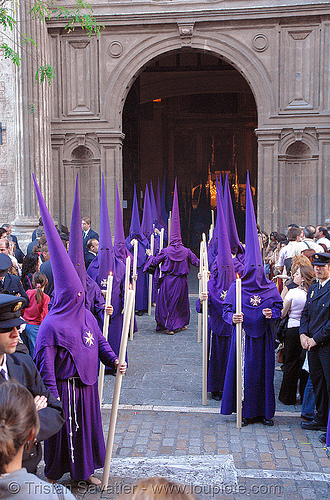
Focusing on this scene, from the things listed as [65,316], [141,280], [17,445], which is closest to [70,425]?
[65,316]

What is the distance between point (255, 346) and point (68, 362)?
2.35 meters

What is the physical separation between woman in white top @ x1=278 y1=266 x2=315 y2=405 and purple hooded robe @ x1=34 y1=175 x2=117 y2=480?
2.72m

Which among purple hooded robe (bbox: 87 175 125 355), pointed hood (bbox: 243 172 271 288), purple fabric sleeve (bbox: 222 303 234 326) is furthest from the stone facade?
purple fabric sleeve (bbox: 222 303 234 326)

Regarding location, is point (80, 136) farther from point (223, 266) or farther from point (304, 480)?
point (304, 480)

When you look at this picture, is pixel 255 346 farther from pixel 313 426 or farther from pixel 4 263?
pixel 4 263

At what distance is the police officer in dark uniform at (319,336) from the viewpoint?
5184 mm

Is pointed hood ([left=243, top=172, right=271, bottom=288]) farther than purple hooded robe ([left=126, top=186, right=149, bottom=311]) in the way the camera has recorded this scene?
No

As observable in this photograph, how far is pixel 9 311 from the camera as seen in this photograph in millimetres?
2996

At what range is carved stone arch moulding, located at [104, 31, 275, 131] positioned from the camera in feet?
47.8

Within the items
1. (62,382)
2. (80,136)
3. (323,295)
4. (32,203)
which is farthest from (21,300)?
(80,136)

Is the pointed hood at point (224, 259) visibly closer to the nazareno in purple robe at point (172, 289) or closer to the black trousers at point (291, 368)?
the black trousers at point (291, 368)

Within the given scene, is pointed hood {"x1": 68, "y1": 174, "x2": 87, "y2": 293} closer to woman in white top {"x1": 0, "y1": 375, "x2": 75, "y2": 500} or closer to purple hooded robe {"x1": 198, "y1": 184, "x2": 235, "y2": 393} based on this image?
purple hooded robe {"x1": 198, "y1": 184, "x2": 235, "y2": 393}

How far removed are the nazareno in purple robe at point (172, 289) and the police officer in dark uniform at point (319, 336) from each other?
4.46 metres

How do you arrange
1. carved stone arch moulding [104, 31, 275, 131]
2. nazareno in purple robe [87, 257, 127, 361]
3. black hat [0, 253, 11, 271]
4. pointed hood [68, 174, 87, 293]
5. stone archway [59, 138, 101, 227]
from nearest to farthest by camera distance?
black hat [0, 253, 11, 271]
pointed hood [68, 174, 87, 293]
nazareno in purple robe [87, 257, 127, 361]
carved stone arch moulding [104, 31, 275, 131]
stone archway [59, 138, 101, 227]
